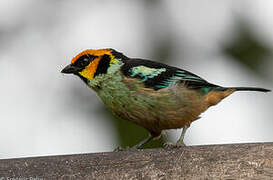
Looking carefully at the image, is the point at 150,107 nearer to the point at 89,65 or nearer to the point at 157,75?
the point at 157,75

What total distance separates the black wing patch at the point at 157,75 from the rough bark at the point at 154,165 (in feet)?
4.87

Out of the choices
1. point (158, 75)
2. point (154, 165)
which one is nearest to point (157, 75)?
point (158, 75)

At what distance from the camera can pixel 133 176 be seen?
411 cm

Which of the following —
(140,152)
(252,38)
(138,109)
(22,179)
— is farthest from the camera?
(252,38)

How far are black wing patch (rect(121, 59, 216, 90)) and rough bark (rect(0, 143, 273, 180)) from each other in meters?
1.48

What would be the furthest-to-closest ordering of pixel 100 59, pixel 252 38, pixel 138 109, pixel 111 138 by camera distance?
pixel 252 38 < pixel 111 138 < pixel 100 59 < pixel 138 109

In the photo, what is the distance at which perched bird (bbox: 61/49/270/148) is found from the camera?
5590mm

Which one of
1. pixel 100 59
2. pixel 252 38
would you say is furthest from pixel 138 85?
pixel 252 38

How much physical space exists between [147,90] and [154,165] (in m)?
1.50

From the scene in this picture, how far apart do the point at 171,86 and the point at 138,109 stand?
482 millimetres

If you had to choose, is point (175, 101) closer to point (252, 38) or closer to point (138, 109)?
point (138, 109)

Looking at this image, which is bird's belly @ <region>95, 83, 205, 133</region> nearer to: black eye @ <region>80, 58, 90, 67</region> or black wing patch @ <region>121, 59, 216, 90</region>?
black wing patch @ <region>121, 59, 216, 90</region>

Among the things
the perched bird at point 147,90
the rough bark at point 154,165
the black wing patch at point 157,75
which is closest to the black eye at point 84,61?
the perched bird at point 147,90

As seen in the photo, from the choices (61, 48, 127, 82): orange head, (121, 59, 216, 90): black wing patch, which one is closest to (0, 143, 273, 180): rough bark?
(121, 59, 216, 90): black wing patch
